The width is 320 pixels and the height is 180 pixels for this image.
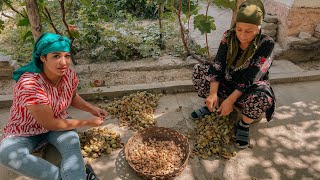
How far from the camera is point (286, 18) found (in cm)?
438

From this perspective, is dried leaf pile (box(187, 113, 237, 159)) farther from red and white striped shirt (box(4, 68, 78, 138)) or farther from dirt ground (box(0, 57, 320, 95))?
red and white striped shirt (box(4, 68, 78, 138))

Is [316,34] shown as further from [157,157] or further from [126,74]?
[157,157]

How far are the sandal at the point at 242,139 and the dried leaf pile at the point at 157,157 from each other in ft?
2.20

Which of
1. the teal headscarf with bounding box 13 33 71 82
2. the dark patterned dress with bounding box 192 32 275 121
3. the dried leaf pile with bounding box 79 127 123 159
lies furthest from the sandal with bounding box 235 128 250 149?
the teal headscarf with bounding box 13 33 71 82

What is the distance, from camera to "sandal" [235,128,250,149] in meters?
2.81

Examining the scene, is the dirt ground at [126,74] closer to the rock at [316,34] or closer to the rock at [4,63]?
the rock at [4,63]

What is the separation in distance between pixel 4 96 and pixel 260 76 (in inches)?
122

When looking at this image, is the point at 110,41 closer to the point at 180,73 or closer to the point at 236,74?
the point at 180,73

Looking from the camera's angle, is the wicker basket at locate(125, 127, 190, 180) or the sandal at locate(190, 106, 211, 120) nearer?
the wicker basket at locate(125, 127, 190, 180)

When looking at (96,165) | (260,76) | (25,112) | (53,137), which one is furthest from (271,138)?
(25,112)

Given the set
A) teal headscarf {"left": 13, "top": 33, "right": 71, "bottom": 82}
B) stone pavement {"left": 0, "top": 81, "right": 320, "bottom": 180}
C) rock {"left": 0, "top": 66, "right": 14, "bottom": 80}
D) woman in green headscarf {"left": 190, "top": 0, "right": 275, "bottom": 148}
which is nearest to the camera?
teal headscarf {"left": 13, "top": 33, "right": 71, "bottom": 82}

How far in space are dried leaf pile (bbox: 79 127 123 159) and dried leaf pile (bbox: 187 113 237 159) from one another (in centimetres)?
82

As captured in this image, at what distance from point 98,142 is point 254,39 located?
188cm

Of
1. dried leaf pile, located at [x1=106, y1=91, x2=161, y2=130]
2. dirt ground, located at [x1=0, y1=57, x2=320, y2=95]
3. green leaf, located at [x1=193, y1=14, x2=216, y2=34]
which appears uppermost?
green leaf, located at [x1=193, y1=14, x2=216, y2=34]
